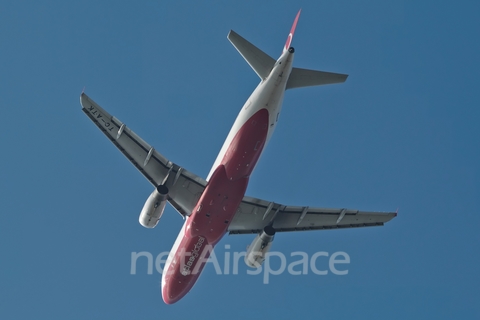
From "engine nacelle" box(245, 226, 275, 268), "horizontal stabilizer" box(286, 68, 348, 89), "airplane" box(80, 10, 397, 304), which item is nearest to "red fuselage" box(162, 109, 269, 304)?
Answer: "airplane" box(80, 10, 397, 304)

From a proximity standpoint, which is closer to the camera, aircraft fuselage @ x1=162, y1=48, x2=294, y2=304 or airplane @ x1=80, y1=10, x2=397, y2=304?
aircraft fuselage @ x1=162, y1=48, x2=294, y2=304

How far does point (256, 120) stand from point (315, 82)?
459 cm

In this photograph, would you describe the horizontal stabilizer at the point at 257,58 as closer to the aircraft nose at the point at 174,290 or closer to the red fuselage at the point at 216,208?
the red fuselage at the point at 216,208

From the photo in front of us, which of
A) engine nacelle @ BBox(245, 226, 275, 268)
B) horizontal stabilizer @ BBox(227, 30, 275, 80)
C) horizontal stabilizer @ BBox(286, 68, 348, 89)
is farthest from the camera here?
engine nacelle @ BBox(245, 226, 275, 268)

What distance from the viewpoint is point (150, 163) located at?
4581 cm

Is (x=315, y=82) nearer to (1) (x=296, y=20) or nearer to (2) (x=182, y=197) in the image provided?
(1) (x=296, y=20)

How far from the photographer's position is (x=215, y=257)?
47.6 metres

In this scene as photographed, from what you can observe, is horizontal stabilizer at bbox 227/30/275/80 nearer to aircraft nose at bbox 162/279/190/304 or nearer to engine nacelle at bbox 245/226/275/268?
engine nacelle at bbox 245/226/275/268

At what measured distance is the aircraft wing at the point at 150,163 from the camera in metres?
44.1

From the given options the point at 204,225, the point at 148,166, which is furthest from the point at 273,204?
the point at 148,166

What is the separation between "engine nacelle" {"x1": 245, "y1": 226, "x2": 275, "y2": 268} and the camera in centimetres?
4741

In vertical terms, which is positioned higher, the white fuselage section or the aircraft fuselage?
the white fuselage section

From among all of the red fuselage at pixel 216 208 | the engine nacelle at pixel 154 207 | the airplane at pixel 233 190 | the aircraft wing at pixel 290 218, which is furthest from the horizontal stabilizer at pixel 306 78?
the engine nacelle at pixel 154 207

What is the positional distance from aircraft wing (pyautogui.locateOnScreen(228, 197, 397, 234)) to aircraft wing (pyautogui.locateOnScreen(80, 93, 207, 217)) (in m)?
3.91
